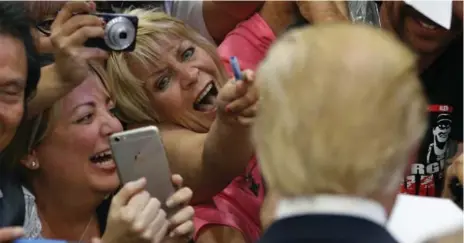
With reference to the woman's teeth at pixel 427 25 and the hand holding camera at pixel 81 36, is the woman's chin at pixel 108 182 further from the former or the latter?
the woman's teeth at pixel 427 25

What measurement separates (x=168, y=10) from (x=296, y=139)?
17.7 inches

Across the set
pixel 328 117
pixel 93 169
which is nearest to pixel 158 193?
pixel 93 169

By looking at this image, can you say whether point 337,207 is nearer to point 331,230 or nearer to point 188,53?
point 331,230

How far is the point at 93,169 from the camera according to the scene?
0.79 metres

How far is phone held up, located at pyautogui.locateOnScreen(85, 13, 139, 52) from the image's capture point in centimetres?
78

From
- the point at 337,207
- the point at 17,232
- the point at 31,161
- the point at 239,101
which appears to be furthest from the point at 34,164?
the point at 337,207

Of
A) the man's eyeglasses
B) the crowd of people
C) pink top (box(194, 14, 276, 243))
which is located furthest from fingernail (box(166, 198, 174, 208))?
the man's eyeglasses

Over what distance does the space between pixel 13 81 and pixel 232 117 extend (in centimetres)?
22

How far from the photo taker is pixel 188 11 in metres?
0.90

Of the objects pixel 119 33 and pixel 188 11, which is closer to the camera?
pixel 119 33

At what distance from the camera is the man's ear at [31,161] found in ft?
2.49

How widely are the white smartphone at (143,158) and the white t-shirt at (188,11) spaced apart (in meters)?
0.21

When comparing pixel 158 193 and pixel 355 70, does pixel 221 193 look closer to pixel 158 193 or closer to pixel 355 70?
pixel 158 193

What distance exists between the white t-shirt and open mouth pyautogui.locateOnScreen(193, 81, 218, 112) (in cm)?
8
